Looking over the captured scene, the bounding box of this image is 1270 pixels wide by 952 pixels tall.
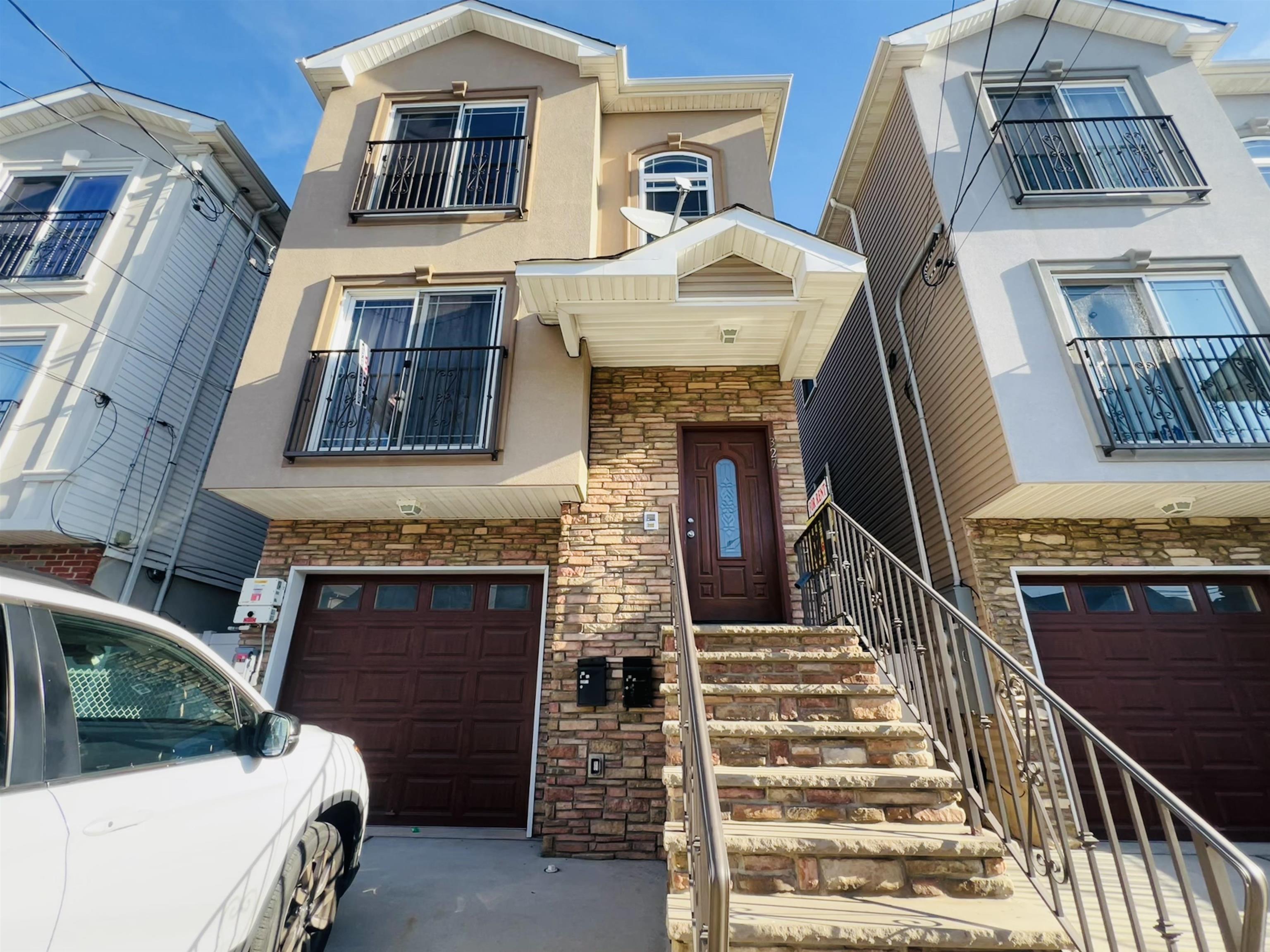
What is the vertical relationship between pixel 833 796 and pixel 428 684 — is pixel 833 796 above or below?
below

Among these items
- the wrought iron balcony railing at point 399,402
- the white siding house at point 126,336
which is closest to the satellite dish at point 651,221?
the wrought iron balcony railing at point 399,402

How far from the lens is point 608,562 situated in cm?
540

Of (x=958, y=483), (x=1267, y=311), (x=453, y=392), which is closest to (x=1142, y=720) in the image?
(x=958, y=483)

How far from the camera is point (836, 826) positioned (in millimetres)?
2916

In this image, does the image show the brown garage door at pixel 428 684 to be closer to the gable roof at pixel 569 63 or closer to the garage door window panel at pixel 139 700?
the garage door window panel at pixel 139 700

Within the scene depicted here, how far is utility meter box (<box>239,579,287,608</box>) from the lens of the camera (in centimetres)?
563

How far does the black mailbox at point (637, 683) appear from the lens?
4.86 m

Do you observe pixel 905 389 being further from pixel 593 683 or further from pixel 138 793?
pixel 138 793

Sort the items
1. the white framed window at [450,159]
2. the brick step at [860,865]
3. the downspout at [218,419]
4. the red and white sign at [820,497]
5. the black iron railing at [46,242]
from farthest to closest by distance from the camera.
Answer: the black iron railing at [46,242] → the white framed window at [450,159] → the downspout at [218,419] → the red and white sign at [820,497] → the brick step at [860,865]

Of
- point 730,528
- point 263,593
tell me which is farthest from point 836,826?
point 263,593

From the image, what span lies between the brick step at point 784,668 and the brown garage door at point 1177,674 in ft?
8.37

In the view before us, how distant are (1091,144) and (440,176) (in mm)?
7670

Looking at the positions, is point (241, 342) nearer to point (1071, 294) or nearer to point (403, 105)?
point (403, 105)

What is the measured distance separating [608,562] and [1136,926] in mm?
4009
